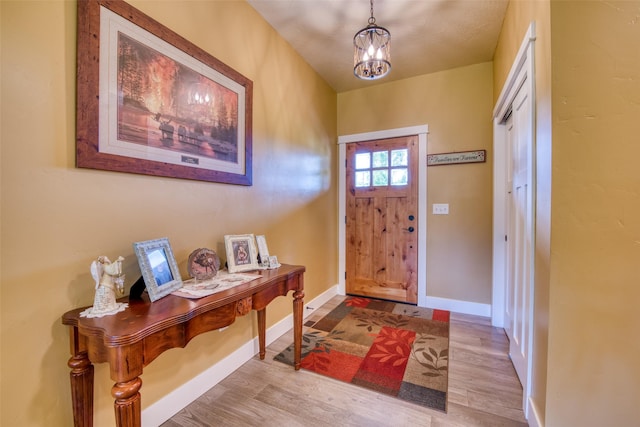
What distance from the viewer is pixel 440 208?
3031 millimetres

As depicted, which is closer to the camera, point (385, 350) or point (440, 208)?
point (385, 350)

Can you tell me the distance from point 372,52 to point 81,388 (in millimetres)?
2370

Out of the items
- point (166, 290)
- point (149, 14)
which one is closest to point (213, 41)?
point (149, 14)

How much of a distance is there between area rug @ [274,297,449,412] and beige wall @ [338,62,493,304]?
0.48 m

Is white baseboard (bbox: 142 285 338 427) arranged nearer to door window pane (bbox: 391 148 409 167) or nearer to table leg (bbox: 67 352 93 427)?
table leg (bbox: 67 352 93 427)

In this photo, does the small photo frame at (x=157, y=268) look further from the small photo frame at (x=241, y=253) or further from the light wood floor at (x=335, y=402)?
the light wood floor at (x=335, y=402)

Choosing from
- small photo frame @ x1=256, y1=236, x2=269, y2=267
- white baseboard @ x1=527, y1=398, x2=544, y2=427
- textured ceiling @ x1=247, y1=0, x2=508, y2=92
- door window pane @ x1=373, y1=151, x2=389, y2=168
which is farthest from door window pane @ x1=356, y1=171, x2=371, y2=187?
white baseboard @ x1=527, y1=398, x2=544, y2=427

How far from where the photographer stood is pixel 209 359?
170 centimetres

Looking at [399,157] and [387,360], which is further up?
[399,157]

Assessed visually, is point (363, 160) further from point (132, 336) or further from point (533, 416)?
point (132, 336)

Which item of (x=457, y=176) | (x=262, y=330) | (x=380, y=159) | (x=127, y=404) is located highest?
(x=380, y=159)

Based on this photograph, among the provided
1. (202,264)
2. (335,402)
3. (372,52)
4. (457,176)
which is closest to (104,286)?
(202,264)

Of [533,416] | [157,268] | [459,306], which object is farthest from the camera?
[459,306]

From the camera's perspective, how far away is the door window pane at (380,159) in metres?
3.29
